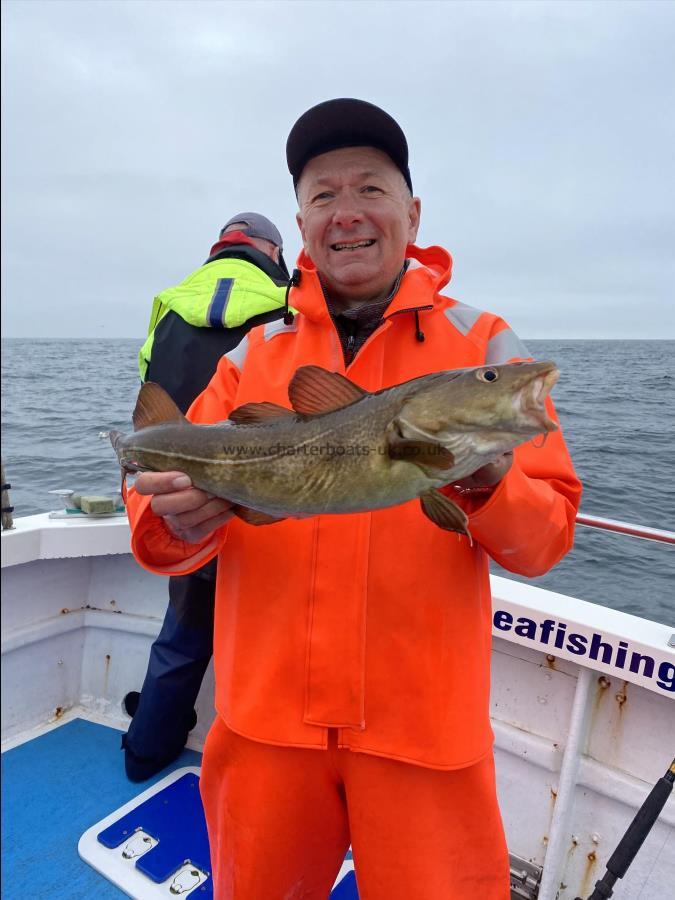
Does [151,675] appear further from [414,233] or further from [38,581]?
[414,233]

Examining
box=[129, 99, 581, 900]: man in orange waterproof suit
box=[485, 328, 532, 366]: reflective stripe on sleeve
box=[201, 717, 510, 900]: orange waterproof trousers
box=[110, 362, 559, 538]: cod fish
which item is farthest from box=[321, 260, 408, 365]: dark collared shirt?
box=[201, 717, 510, 900]: orange waterproof trousers

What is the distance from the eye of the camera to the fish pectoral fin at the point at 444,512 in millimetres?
1781

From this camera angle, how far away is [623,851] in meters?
2.95

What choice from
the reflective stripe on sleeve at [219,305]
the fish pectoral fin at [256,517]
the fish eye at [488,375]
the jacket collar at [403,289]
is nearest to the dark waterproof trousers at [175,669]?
the reflective stripe on sleeve at [219,305]

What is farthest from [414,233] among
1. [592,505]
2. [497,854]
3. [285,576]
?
[592,505]

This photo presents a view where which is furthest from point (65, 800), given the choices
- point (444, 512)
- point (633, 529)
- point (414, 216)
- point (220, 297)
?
point (414, 216)

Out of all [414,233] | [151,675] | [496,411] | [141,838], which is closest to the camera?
[496,411]

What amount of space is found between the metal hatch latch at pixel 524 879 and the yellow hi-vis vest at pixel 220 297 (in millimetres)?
3707

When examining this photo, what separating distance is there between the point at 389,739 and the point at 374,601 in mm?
487

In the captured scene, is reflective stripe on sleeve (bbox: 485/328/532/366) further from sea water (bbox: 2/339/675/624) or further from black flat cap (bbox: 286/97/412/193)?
sea water (bbox: 2/339/675/624)

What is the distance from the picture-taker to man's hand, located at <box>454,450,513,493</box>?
1.92 metres

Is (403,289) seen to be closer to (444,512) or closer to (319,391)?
(319,391)

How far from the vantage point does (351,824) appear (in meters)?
2.31

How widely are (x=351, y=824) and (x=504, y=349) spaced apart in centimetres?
188
